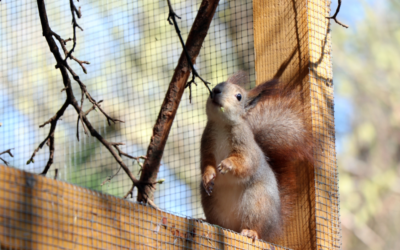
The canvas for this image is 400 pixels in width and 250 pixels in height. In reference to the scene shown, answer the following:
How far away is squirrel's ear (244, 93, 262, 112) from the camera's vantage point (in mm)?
2685

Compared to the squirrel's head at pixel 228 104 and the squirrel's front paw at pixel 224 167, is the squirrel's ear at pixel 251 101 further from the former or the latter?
the squirrel's front paw at pixel 224 167

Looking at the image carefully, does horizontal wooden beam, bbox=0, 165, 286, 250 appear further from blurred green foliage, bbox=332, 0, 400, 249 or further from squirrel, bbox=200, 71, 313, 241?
blurred green foliage, bbox=332, 0, 400, 249

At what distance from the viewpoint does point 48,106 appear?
227 inches

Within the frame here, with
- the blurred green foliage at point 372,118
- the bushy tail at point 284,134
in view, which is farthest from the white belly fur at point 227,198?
the blurred green foliage at point 372,118

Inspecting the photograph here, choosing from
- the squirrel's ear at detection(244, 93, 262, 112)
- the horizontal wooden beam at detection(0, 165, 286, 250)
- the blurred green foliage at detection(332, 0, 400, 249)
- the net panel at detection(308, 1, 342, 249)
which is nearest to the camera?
the horizontal wooden beam at detection(0, 165, 286, 250)

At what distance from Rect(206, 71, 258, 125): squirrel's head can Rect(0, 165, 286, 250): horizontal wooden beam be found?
89 cm

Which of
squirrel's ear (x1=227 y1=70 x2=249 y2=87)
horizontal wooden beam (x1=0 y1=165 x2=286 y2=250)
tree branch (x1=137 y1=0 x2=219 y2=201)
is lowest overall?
horizontal wooden beam (x1=0 y1=165 x2=286 y2=250)

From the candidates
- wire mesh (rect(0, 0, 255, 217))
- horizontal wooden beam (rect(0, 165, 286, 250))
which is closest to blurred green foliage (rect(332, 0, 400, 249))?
Result: wire mesh (rect(0, 0, 255, 217))

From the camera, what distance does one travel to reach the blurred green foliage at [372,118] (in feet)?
32.7

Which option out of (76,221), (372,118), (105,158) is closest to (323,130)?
(76,221)

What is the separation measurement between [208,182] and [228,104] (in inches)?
17.1

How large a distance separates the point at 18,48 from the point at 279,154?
2837 millimetres

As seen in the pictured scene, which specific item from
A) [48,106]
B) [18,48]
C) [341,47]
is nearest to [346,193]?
[341,47]

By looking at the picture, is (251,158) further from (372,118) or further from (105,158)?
(372,118)
